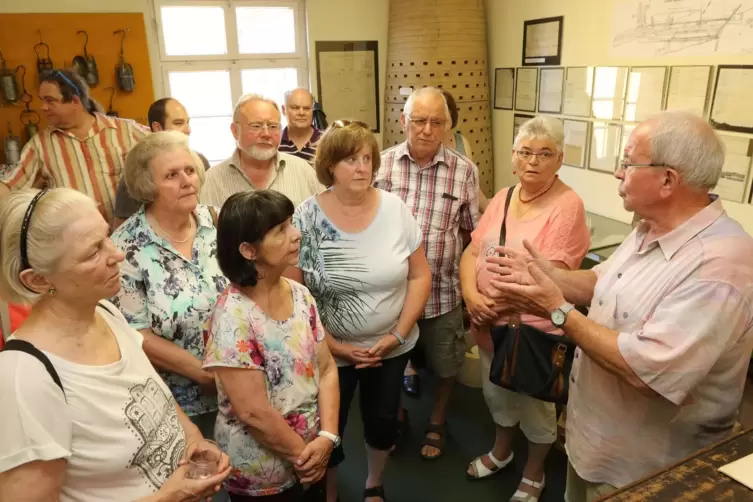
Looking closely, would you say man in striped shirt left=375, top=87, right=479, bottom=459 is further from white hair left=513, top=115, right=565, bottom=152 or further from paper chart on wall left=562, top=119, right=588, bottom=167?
paper chart on wall left=562, top=119, right=588, bottom=167

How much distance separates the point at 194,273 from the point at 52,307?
55cm

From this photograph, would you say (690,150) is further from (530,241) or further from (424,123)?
(424,123)

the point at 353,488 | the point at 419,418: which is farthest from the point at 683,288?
the point at 419,418

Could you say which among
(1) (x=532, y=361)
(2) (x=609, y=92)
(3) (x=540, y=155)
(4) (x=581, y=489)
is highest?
(2) (x=609, y=92)

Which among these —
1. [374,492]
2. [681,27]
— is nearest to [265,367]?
[374,492]

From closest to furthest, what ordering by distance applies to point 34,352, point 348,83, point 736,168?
1. point 34,352
2. point 736,168
3. point 348,83

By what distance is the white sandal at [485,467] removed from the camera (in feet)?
7.83

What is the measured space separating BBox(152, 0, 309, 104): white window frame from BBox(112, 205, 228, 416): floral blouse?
9.00ft

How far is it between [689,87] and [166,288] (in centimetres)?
255

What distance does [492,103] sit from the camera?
4.09 metres

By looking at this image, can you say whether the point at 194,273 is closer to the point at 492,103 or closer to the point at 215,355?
the point at 215,355

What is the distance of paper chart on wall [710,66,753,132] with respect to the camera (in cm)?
232

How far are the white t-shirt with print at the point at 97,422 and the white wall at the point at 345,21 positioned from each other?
3391 mm

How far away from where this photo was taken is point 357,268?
183cm
